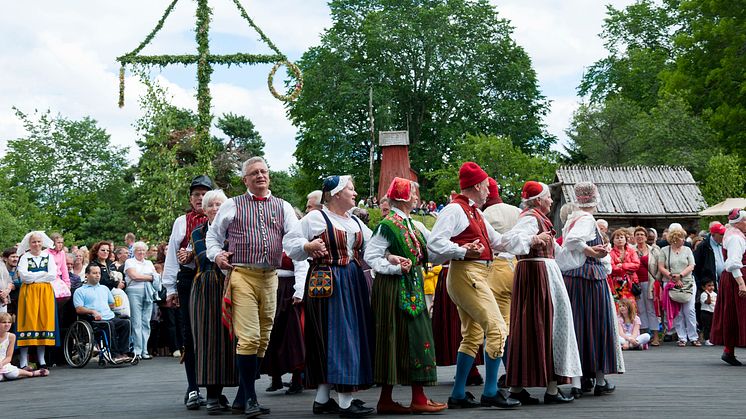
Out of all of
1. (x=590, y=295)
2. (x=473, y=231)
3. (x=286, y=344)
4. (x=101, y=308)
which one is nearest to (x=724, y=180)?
(x=101, y=308)

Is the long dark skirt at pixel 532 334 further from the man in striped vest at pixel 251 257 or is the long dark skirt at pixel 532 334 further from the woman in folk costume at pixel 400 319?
the man in striped vest at pixel 251 257

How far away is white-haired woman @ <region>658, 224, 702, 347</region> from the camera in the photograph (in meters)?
15.9

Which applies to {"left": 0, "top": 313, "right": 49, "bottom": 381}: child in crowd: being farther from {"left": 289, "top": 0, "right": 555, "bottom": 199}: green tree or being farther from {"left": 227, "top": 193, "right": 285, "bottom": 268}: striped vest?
{"left": 289, "top": 0, "right": 555, "bottom": 199}: green tree

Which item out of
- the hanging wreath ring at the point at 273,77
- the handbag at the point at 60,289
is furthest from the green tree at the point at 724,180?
the handbag at the point at 60,289

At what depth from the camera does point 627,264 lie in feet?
50.1

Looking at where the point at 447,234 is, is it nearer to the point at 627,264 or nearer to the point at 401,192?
the point at 401,192

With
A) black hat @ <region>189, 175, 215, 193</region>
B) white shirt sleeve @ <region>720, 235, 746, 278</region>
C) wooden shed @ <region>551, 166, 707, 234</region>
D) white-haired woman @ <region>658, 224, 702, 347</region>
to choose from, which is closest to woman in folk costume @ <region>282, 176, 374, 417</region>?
black hat @ <region>189, 175, 215, 193</region>

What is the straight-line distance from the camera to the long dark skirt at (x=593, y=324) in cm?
852

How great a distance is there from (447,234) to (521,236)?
64cm

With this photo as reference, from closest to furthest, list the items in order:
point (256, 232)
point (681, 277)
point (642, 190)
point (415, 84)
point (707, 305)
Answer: point (256, 232), point (707, 305), point (681, 277), point (642, 190), point (415, 84)

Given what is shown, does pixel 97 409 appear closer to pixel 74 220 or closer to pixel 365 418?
pixel 365 418

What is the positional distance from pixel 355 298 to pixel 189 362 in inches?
67.3

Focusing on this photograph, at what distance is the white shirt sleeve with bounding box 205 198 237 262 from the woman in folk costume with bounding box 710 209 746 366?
635 cm

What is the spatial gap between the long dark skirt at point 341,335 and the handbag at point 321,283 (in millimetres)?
35
